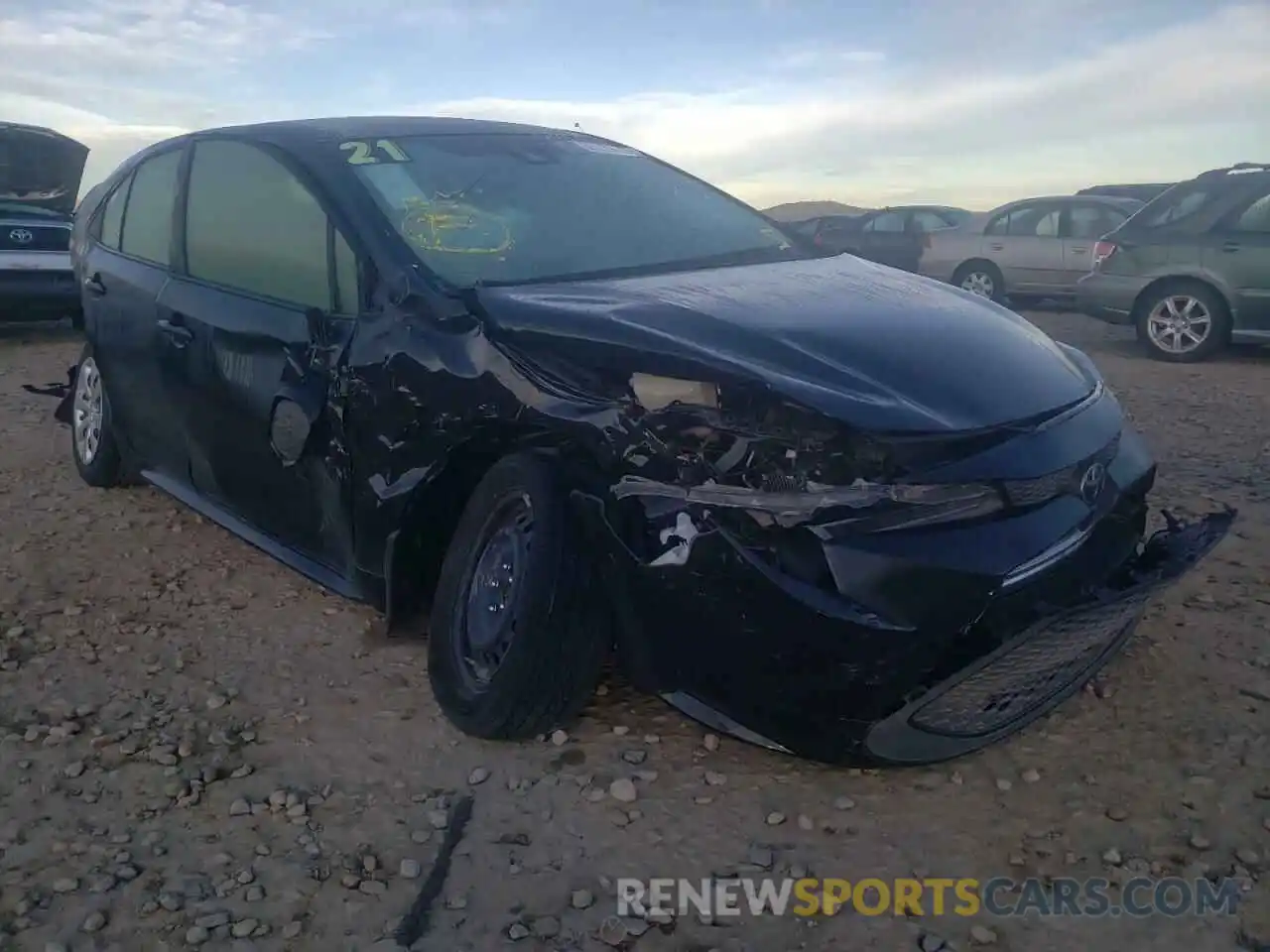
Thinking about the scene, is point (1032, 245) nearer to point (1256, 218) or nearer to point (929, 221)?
point (929, 221)

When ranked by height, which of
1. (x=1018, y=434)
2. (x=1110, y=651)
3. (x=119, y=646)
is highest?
(x=1018, y=434)

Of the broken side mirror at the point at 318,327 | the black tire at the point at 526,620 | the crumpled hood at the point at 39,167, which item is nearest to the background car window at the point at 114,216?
the broken side mirror at the point at 318,327

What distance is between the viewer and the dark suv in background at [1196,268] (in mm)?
8891

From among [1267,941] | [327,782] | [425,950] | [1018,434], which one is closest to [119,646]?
[327,782]

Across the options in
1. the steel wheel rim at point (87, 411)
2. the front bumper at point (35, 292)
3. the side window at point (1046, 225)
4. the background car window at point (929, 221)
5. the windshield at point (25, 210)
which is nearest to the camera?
the steel wheel rim at point (87, 411)

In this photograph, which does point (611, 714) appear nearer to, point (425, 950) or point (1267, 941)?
point (425, 950)

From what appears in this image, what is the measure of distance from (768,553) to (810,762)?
0.73m

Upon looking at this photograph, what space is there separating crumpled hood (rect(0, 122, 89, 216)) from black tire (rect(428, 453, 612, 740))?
8778 millimetres

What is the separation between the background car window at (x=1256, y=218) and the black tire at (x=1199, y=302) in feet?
1.70

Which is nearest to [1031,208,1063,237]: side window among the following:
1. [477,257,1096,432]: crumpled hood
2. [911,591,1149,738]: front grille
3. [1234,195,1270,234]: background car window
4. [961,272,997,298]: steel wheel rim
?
[961,272,997,298]: steel wheel rim

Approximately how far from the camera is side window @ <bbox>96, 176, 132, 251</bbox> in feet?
15.6

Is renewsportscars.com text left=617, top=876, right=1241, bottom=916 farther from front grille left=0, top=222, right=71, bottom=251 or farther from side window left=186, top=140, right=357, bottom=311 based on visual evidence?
front grille left=0, top=222, right=71, bottom=251

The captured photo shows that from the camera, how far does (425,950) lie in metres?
2.20

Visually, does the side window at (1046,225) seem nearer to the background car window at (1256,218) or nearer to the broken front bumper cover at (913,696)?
the background car window at (1256,218)
